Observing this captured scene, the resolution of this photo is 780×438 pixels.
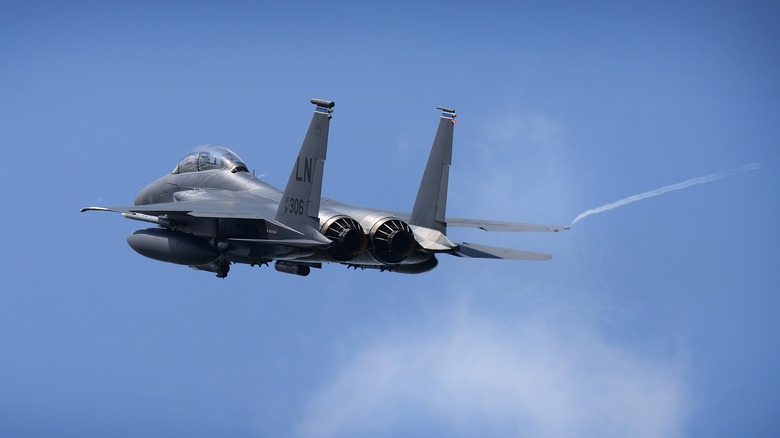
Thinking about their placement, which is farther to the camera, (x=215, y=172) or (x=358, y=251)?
(x=215, y=172)

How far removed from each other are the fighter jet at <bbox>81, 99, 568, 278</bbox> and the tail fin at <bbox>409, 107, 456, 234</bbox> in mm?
23

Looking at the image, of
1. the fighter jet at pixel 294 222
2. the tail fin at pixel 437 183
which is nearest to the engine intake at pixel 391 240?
the fighter jet at pixel 294 222

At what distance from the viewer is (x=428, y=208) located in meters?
37.0

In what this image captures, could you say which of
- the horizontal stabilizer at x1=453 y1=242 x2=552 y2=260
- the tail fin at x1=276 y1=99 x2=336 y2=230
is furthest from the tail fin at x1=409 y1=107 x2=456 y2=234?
the tail fin at x1=276 y1=99 x2=336 y2=230

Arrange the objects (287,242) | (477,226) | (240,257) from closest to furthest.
Answer: 1. (287,242)
2. (240,257)
3. (477,226)

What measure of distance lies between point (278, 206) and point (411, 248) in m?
3.09

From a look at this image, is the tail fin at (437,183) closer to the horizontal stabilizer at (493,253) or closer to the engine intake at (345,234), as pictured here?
the horizontal stabilizer at (493,253)

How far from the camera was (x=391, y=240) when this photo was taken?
1371 inches

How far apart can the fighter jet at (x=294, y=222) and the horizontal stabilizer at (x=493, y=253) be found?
2 cm

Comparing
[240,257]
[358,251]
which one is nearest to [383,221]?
[358,251]

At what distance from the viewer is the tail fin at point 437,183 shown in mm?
36969

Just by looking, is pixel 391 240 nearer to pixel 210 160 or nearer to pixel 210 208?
pixel 210 208

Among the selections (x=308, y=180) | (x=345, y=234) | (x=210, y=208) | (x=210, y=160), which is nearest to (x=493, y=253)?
(x=345, y=234)

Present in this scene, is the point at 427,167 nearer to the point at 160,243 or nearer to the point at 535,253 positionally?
the point at 535,253
